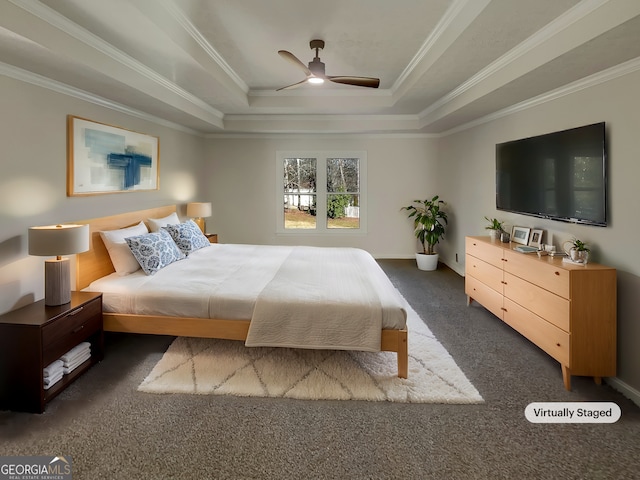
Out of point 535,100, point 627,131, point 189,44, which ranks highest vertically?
point 189,44

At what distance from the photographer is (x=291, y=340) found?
252cm

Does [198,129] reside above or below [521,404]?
above

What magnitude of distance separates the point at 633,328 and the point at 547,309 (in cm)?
49

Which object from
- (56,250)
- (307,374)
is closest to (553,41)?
(307,374)

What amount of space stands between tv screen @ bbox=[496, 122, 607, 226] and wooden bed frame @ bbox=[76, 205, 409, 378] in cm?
181

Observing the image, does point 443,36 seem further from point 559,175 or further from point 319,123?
point 319,123

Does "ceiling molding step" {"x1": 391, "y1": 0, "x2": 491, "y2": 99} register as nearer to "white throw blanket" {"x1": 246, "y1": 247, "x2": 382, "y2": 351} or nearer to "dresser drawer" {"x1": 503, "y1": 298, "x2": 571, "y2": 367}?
"white throw blanket" {"x1": 246, "y1": 247, "x2": 382, "y2": 351}

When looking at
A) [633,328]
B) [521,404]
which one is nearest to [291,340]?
[521,404]

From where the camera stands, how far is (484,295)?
11.9 feet

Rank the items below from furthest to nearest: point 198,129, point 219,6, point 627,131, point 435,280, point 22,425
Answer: point 198,129 → point 435,280 → point 219,6 → point 627,131 → point 22,425

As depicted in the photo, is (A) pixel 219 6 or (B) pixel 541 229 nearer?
(A) pixel 219 6

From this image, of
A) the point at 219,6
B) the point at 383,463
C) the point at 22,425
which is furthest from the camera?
the point at 219,6

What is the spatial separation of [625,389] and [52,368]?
3.85m

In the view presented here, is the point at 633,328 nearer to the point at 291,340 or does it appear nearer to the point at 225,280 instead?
the point at 291,340
